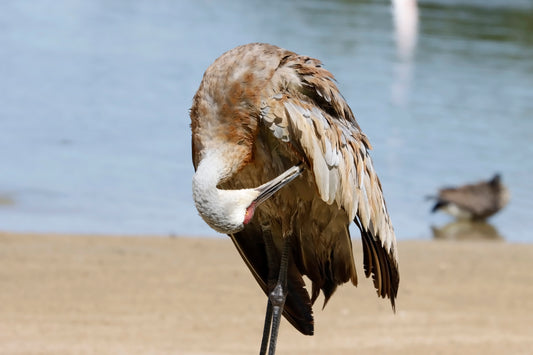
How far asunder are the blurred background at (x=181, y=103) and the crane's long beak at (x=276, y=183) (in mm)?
4610

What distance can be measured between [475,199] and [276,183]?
21.5 ft

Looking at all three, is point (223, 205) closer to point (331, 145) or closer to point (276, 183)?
point (276, 183)

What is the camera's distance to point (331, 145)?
506cm

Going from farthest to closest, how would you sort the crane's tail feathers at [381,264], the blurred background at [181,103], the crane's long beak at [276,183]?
the blurred background at [181,103] < the crane's tail feathers at [381,264] < the crane's long beak at [276,183]

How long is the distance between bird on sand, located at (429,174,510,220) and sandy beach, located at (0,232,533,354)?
1.51 m

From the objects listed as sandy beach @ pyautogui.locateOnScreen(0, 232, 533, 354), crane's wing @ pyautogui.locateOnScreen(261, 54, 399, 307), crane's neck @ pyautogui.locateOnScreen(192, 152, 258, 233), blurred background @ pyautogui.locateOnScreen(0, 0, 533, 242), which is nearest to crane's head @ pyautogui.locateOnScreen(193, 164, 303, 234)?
crane's neck @ pyautogui.locateOnScreen(192, 152, 258, 233)

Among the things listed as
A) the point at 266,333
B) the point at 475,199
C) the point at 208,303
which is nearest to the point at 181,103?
the point at 475,199

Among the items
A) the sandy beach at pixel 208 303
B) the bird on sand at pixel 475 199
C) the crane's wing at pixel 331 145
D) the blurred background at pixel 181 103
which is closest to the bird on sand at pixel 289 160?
the crane's wing at pixel 331 145

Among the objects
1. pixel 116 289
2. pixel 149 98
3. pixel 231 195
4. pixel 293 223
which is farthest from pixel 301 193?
pixel 149 98

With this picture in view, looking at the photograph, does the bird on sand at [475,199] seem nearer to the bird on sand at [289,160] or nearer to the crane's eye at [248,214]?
the bird on sand at [289,160]

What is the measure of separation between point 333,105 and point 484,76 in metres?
14.1

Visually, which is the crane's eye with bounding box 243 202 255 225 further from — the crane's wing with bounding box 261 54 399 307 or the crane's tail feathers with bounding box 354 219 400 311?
the crane's tail feathers with bounding box 354 219 400 311

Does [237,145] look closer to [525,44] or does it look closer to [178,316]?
[178,316]

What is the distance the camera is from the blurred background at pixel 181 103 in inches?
408
